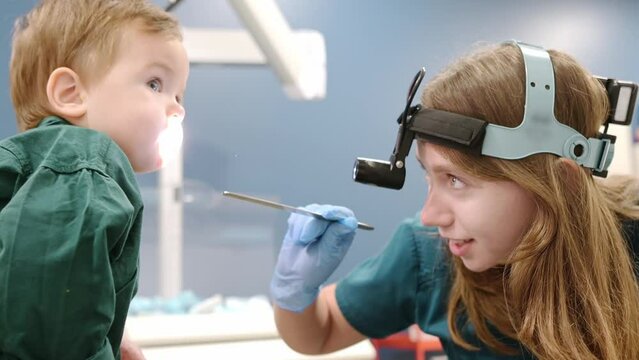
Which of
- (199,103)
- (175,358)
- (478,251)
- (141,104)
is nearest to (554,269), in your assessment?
(478,251)

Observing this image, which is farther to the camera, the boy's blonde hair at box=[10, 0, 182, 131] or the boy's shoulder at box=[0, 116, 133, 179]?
the boy's blonde hair at box=[10, 0, 182, 131]

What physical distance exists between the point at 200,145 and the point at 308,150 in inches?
15.3

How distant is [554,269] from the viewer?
960 mm

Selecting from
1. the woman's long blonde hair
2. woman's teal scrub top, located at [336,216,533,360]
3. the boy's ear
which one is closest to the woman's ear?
the woman's long blonde hair

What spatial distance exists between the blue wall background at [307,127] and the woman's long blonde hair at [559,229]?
1168 mm

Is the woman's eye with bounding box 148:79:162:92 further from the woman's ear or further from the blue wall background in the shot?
the blue wall background

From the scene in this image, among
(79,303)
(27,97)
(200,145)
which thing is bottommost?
(200,145)

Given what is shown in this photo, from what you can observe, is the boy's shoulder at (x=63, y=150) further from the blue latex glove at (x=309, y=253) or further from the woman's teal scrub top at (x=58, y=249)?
the blue latex glove at (x=309, y=253)

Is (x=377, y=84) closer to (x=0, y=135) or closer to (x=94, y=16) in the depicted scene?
(x=0, y=135)

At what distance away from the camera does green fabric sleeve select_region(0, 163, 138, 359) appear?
1.88 ft

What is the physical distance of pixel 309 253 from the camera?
3.68ft

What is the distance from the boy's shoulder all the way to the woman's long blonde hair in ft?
1.61

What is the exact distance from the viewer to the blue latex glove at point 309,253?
1.10 meters

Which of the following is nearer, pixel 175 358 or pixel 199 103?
pixel 175 358
